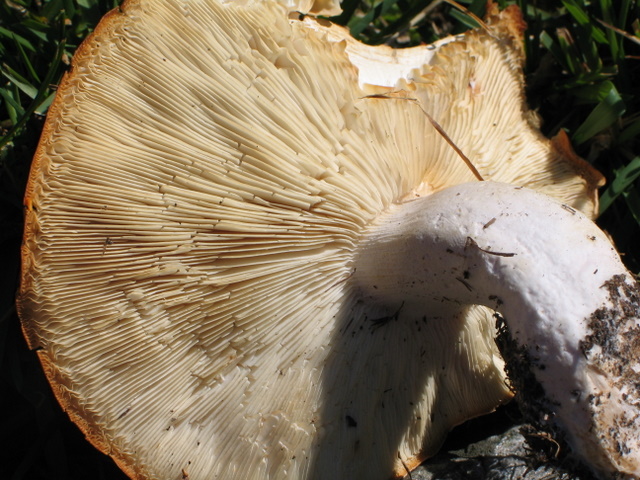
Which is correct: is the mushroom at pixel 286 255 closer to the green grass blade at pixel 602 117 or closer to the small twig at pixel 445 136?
the small twig at pixel 445 136

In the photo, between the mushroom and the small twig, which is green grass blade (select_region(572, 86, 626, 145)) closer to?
the mushroom

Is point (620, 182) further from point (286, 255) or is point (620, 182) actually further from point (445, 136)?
point (286, 255)

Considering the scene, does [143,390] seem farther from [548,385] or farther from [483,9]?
[483,9]

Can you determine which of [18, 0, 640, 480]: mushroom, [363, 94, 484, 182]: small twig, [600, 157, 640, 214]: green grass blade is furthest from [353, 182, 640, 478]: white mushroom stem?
[600, 157, 640, 214]: green grass blade

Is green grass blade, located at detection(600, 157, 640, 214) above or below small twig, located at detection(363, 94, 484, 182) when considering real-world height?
below

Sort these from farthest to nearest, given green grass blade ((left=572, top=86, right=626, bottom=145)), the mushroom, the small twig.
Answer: green grass blade ((left=572, top=86, right=626, bottom=145)), the small twig, the mushroom

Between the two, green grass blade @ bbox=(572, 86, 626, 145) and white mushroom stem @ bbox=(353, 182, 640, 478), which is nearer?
white mushroom stem @ bbox=(353, 182, 640, 478)

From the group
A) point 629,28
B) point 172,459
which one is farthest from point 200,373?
point 629,28

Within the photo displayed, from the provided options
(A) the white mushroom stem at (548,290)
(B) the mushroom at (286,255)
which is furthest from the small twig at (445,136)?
(A) the white mushroom stem at (548,290)

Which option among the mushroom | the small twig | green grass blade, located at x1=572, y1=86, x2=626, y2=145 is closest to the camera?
the mushroom
